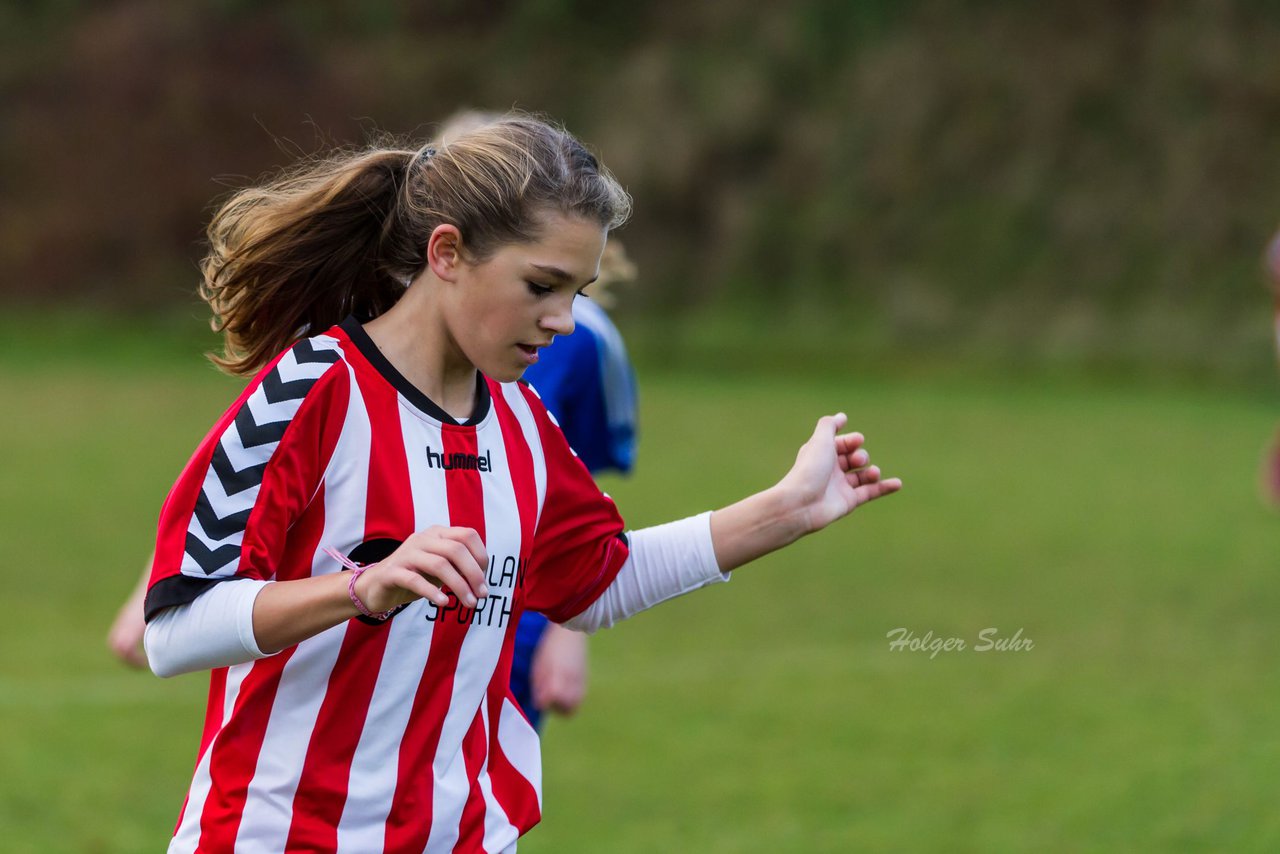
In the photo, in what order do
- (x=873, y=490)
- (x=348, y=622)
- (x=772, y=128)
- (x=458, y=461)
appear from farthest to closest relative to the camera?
(x=772, y=128)
(x=873, y=490)
(x=458, y=461)
(x=348, y=622)

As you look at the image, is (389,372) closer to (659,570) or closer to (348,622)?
(348,622)

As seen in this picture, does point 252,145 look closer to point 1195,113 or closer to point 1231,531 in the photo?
point 1195,113

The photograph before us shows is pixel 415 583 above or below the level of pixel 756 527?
below

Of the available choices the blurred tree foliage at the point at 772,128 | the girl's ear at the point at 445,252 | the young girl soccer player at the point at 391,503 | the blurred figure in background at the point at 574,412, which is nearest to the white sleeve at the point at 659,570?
the young girl soccer player at the point at 391,503

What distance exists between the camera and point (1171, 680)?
796 cm

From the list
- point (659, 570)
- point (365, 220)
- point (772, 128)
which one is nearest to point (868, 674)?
point (659, 570)

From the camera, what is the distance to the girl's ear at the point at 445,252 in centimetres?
248

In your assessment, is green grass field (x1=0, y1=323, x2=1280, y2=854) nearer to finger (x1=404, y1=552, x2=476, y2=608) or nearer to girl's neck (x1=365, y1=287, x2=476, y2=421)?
girl's neck (x1=365, y1=287, x2=476, y2=421)

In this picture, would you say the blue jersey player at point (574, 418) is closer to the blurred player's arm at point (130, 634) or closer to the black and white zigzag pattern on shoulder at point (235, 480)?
the blurred player's arm at point (130, 634)

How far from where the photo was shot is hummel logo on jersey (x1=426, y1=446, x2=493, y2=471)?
2.48m

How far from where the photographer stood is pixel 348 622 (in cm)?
239

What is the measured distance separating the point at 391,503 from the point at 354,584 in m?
0.29

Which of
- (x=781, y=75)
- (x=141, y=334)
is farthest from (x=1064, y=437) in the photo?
(x=141, y=334)

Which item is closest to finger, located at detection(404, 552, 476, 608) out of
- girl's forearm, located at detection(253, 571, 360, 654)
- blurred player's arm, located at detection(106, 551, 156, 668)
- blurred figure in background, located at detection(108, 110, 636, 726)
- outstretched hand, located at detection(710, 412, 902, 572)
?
girl's forearm, located at detection(253, 571, 360, 654)
